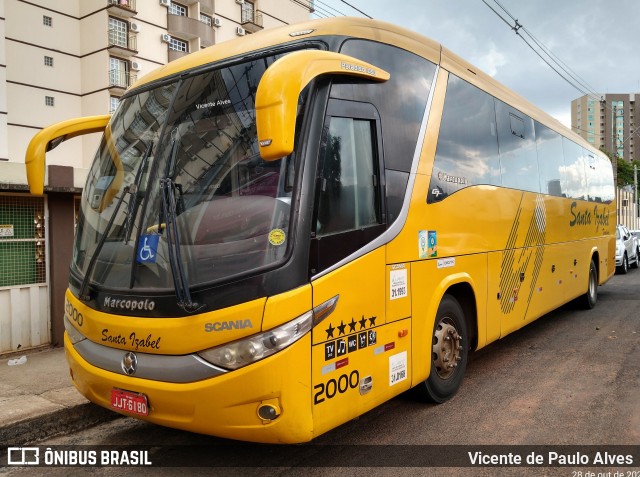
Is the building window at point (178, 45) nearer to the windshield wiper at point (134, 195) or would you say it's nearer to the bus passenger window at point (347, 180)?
the windshield wiper at point (134, 195)

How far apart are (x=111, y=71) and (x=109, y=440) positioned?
1224 inches

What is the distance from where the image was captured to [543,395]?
5.33 meters

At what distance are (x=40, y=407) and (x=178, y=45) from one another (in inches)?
1322

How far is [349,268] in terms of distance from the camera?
3.73 m

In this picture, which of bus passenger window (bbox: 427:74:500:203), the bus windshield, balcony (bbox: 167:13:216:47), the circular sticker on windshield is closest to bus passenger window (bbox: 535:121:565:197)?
bus passenger window (bbox: 427:74:500:203)

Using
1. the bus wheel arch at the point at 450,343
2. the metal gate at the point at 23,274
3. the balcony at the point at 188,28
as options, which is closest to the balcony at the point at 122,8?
the balcony at the point at 188,28

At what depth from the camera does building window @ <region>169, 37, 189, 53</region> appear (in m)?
34.3

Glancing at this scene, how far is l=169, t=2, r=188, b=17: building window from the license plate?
113 feet

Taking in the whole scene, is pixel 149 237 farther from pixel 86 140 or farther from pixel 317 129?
pixel 86 140

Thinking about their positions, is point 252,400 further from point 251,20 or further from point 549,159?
point 251,20

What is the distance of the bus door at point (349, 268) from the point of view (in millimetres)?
3521

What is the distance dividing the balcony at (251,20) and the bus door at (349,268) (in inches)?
1450

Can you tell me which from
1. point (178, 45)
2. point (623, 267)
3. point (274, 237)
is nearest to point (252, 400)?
point (274, 237)

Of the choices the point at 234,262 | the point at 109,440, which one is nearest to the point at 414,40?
the point at 234,262
